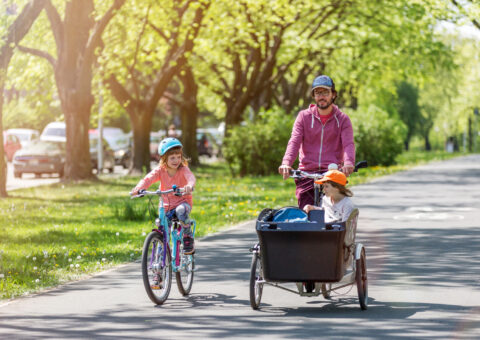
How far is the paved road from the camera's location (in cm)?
696

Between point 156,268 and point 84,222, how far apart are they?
28.2ft

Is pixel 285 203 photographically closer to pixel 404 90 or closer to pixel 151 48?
pixel 151 48

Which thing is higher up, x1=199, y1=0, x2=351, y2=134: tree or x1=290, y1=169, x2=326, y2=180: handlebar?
x1=199, y1=0, x2=351, y2=134: tree

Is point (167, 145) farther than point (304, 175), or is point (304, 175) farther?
point (167, 145)

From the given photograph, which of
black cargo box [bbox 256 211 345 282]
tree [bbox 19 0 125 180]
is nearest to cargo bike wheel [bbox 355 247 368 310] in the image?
black cargo box [bbox 256 211 345 282]

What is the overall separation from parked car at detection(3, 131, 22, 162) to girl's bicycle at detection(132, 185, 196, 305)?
42384 millimetres

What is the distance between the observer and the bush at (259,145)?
3153 centimetres

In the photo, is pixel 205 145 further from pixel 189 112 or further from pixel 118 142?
pixel 189 112

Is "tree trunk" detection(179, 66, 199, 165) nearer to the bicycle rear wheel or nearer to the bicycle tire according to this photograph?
the bicycle rear wheel

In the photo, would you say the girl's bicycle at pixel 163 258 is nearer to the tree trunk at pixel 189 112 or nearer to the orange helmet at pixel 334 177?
the orange helmet at pixel 334 177

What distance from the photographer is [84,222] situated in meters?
16.5

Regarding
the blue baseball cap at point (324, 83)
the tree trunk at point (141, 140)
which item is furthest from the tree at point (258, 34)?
the blue baseball cap at point (324, 83)

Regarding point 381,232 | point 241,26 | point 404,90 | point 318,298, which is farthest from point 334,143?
point 404,90

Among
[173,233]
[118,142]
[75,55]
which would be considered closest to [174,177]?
[173,233]
